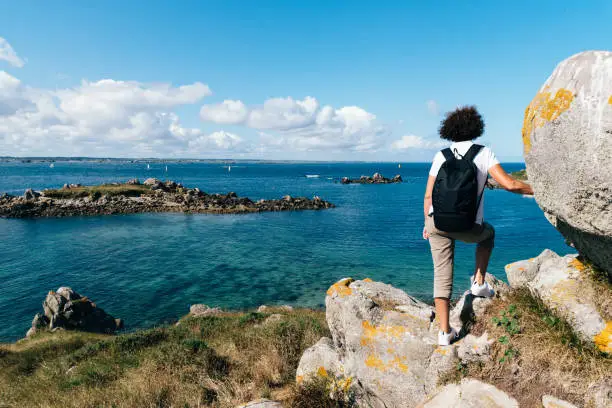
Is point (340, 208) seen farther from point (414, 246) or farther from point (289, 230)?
point (414, 246)

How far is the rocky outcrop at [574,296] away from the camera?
14.8 ft

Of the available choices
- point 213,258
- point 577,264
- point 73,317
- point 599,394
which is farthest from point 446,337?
point 213,258

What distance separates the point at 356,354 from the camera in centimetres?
650

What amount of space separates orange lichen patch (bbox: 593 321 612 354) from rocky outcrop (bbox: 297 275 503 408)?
136 centimetres

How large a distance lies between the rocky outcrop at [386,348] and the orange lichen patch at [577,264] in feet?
4.23

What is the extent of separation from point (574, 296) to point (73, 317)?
2446 centimetres

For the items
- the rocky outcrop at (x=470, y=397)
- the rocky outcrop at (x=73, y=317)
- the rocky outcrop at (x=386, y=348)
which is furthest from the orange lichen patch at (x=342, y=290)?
the rocky outcrop at (x=73, y=317)

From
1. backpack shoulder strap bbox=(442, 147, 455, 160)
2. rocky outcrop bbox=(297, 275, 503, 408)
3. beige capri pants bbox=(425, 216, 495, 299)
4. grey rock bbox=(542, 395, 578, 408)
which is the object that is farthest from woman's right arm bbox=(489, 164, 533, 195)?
grey rock bbox=(542, 395, 578, 408)

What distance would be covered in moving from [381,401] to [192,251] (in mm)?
33324

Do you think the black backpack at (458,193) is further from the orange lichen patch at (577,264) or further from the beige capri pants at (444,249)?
the orange lichen patch at (577,264)

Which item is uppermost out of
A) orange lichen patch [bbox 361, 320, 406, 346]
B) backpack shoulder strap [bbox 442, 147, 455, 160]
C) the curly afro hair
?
the curly afro hair

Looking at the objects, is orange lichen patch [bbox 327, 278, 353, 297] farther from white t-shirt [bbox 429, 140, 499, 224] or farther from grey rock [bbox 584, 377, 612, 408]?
grey rock [bbox 584, 377, 612, 408]

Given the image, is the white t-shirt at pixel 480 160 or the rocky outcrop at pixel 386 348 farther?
the rocky outcrop at pixel 386 348

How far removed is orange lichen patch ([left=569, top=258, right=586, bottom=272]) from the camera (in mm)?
5482
